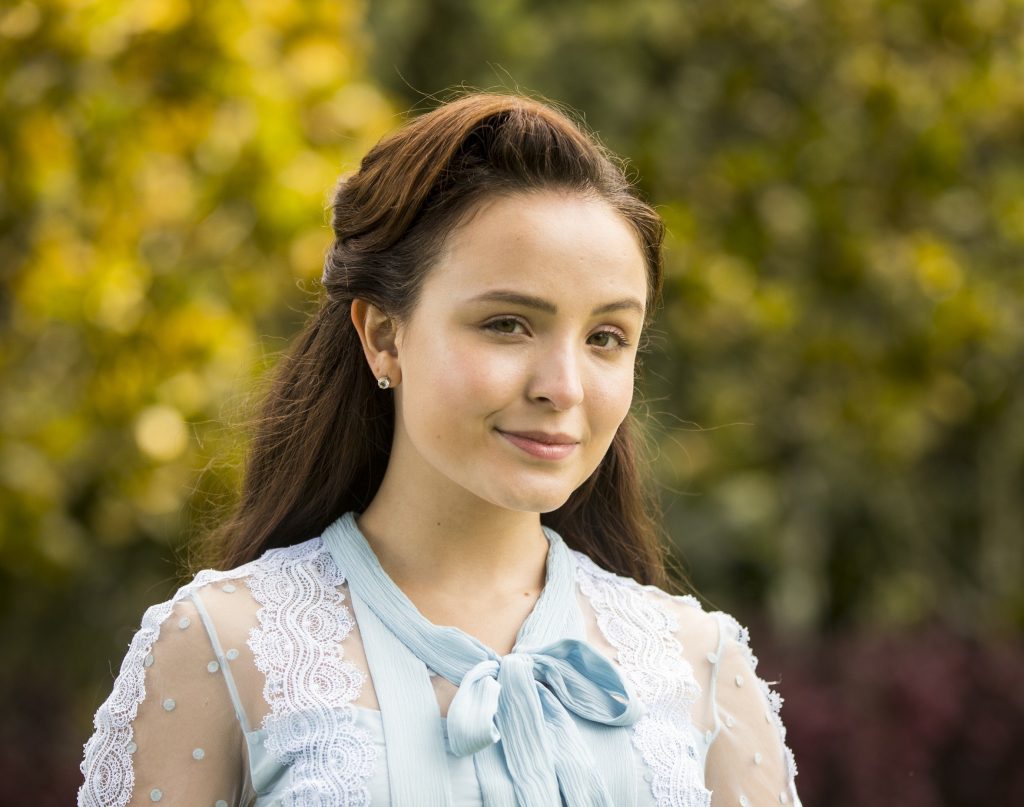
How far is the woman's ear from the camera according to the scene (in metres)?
2.32

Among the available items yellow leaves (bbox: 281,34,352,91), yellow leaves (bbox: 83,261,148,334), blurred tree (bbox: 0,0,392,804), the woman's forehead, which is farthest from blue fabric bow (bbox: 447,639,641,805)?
yellow leaves (bbox: 281,34,352,91)

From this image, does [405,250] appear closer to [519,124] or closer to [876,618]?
[519,124]

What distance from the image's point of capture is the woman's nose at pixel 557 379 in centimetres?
212

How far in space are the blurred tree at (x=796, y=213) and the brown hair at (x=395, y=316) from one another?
11.6 ft

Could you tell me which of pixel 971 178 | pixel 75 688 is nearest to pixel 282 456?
pixel 75 688

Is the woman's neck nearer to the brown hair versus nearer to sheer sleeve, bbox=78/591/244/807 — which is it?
the brown hair

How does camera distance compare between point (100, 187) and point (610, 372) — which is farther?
point (100, 187)

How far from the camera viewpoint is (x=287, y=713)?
2086mm

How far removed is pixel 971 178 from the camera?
23.8 ft

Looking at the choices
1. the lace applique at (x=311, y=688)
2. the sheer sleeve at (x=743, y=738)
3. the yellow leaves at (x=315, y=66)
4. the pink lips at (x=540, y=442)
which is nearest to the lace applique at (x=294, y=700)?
the lace applique at (x=311, y=688)

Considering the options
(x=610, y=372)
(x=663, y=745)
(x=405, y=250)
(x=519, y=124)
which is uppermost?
(x=519, y=124)

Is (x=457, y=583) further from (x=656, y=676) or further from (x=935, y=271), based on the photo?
(x=935, y=271)

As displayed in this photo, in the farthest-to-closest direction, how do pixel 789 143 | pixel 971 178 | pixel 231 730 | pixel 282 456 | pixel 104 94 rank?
pixel 971 178 < pixel 789 143 < pixel 104 94 < pixel 282 456 < pixel 231 730

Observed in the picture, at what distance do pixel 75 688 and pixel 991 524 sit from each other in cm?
466
